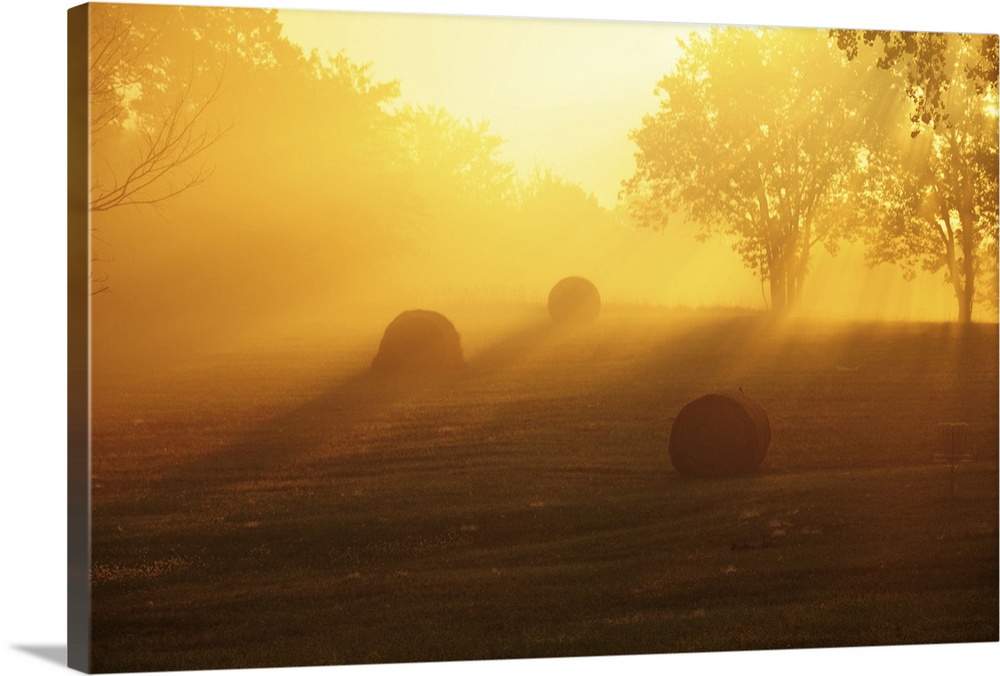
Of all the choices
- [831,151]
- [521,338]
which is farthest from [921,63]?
[521,338]

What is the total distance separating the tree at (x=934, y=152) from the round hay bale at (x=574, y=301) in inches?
72.0

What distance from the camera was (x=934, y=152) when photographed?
1033cm

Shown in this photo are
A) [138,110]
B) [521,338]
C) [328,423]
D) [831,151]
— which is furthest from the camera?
→ [831,151]

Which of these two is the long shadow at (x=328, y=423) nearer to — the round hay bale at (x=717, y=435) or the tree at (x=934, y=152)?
the round hay bale at (x=717, y=435)

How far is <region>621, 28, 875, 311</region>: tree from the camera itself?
9984mm

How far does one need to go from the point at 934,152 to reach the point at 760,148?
112 centimetres

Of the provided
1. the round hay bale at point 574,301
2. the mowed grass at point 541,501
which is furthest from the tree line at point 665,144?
the mowed grass at point 541,501

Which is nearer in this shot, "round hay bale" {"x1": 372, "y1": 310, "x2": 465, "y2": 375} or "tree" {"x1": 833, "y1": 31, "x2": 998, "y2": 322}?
"round hay bale" {"x1": 372, "y1": 310, "x2": 465, "y2": 375}

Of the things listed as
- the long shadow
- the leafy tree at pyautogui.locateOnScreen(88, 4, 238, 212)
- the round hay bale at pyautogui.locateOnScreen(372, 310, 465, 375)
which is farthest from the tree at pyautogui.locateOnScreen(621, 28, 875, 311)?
the leafy tree at pyautogui.locateOnScreen(88, 4, 238, 212)

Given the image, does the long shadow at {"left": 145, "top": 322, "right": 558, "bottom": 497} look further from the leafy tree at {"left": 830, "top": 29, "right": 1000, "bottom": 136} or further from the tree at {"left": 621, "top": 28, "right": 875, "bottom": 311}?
the leafy tree at {"left": 830, "top": 29, "right": 1000, "bottom": 136}

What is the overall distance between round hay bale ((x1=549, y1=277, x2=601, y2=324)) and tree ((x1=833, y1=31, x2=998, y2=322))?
72.0 inches

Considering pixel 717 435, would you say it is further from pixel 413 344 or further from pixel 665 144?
pixel 413 344

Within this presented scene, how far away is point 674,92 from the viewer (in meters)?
9.97

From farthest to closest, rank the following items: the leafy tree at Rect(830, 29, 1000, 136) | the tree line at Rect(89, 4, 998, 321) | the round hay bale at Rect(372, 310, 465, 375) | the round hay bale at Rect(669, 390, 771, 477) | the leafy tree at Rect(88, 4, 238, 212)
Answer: the leafy tree at Rect(830, 29, 1000, 136), the round hay bale at Rect(669, 390, 771, 477), the round hay bale at Rect(372, 310, 465, 375), the tree line at Rect(89, 4, 998, 321), the leafy tree at Rect(88, 4, 238, 212)
